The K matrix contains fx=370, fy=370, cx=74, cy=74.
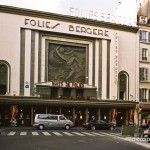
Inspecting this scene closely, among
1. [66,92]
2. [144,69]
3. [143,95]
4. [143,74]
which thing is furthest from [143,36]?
[66,92]

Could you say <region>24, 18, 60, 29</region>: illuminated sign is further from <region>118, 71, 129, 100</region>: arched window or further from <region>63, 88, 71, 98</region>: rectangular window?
<region>118, 71, 129, 100</region>: arched window

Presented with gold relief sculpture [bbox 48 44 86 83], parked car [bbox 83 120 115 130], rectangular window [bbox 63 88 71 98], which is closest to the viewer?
parked car [bbox 83 120 115 130]

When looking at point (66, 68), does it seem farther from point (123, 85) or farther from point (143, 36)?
point (143, 36)

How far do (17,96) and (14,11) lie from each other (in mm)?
11599

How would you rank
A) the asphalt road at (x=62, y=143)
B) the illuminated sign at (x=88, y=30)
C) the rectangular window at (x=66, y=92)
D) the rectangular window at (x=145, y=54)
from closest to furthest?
the asphalt road at (x=62, y=143), the rectangular window at (x=66, y=92), the illuminated sign at (x=88, y=30), the rectangular window at (x=145, y=54)

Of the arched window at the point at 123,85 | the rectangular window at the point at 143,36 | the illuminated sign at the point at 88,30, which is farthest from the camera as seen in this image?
the rectangular window at the point at 143,36

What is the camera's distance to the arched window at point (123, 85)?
58094mm

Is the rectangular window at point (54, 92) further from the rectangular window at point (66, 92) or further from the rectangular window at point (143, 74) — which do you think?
the rectangular window at point (143, 74)

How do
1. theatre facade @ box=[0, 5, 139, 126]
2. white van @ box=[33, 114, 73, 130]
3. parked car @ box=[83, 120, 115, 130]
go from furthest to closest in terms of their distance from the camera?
theatre facade @ box=[0, 5, 139, 126]
parked car @ box=[83, 120, 115, 130]
white van @ box=[33, 114, 73, 130]

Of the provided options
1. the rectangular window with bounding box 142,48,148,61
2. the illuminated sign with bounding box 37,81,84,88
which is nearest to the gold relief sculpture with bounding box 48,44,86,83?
the illuminated sign with bounding box 37,81,84,88

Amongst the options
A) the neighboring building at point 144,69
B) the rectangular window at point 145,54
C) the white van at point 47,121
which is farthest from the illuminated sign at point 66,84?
the rectangular window at point 145,54

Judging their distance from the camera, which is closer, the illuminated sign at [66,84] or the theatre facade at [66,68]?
the theatre facade at [66,68]

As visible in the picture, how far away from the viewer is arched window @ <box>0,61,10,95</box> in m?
49.8

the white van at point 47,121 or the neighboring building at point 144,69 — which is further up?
the neighboring building at point 144,69
